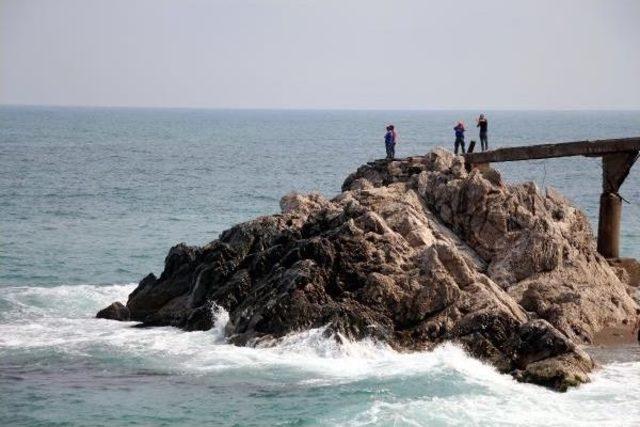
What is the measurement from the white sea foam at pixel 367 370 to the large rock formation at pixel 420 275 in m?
0.57

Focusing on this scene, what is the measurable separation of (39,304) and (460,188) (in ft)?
48.4

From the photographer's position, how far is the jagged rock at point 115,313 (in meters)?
36.7

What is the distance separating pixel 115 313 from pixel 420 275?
10512 mm

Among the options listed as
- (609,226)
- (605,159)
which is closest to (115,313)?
(609,226)

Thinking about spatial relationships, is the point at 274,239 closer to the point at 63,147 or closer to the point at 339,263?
the point at 339,263

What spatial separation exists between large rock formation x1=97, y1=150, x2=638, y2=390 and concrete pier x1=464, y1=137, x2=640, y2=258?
5.97 feet

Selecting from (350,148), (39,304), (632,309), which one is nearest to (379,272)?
(632,309)

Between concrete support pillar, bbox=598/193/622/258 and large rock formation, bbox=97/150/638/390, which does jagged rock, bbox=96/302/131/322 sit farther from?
concrete support pillar, bbox=598/193/622/258

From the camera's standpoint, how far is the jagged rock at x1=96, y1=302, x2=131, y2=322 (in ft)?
120

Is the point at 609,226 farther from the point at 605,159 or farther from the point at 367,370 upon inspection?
the point at 367,370

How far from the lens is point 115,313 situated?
121 ft

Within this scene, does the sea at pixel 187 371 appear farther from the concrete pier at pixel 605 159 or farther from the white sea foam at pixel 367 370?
the concrete pier at pixel 605 159

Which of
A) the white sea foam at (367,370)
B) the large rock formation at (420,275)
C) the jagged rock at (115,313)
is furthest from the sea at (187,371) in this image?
the large rock formation at (420,275)

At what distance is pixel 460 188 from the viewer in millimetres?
37906
